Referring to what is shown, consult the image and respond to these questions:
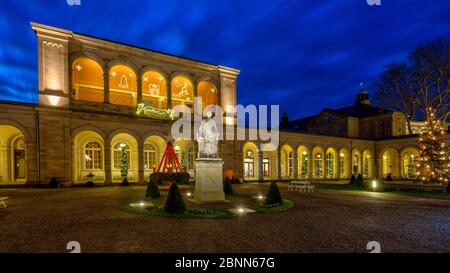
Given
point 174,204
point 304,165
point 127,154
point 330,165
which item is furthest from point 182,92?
point 330,165

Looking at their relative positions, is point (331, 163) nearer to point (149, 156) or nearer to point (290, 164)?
point (290, 164)

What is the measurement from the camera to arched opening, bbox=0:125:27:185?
2131 cm

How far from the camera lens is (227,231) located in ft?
21.8

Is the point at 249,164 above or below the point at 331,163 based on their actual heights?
above

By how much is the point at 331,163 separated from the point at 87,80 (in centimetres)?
3297

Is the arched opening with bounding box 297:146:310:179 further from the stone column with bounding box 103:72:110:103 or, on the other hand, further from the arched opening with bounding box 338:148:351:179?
the stone column with bounding box 103:72:110:103

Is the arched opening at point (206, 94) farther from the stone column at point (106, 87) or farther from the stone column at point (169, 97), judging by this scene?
the stone column at point (106, 87)

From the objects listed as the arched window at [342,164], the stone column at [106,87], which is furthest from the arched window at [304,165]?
the stone column at [106,87]

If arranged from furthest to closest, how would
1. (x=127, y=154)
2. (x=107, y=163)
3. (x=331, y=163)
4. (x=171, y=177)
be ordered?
(x=331, y=163)
(x=127, y=154)
(x=107, y=163)
(x=171, y=177)

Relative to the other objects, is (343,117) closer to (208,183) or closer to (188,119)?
(188,119)

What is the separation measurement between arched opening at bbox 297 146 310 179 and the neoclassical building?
5.6 inches

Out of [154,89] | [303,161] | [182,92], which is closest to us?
[154,89]

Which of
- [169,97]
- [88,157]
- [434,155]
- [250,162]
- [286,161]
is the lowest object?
[286,161]

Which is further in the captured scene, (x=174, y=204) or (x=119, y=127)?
(x=119, y=127)
